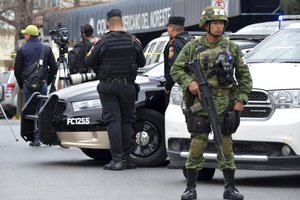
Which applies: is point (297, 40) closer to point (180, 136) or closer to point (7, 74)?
point (180, 136)

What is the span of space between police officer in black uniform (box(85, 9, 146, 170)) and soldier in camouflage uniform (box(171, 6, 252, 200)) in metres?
2.80

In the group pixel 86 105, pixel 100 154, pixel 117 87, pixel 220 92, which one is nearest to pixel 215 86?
pixel 220 92

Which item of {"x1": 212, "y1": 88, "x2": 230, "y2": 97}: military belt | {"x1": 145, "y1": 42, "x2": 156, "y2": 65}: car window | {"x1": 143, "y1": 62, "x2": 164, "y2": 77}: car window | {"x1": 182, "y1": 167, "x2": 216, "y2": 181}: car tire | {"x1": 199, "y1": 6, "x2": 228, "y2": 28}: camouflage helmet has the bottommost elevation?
{"x1": 182, "y1": 167, "x2": 216, "y2": 181}: car tire

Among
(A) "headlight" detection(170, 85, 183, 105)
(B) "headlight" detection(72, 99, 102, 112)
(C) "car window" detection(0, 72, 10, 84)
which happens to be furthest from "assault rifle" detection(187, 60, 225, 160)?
(C) "car window" detection(0, 72, 10, 84)

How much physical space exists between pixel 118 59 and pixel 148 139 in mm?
1010

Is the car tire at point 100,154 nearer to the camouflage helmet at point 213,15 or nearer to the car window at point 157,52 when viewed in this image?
the camouflage helmet at point 213,15

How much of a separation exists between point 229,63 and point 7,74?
80.5ft

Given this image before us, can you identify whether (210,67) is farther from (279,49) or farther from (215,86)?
(279,49)

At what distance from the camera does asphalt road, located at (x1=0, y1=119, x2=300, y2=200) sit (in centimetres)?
961

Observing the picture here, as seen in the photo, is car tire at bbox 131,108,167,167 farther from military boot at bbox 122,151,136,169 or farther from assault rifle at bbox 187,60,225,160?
assault rifle at bbox 187,60,225,160

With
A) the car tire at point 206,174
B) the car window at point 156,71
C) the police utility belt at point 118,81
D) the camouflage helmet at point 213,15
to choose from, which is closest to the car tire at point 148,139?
the police utility belt at point 118,81

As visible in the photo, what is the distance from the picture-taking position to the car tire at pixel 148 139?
1199cm

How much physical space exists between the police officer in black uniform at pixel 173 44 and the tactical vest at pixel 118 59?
426mm

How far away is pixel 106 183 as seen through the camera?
10.6 meters
